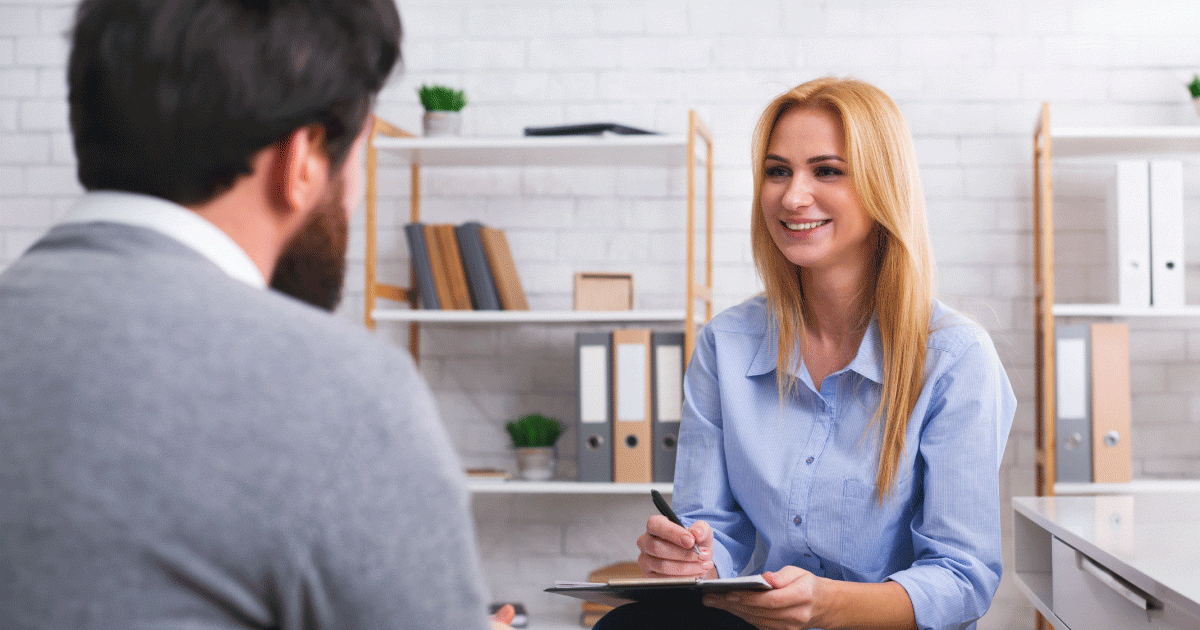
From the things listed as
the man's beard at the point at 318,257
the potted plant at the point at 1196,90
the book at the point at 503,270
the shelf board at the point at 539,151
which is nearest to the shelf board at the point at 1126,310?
the potted plant at the point at 1196,90

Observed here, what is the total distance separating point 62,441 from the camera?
43 cm

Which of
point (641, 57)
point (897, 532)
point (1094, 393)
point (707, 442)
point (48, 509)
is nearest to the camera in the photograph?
point (48, 509)

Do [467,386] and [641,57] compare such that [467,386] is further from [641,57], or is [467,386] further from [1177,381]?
[1177,381]

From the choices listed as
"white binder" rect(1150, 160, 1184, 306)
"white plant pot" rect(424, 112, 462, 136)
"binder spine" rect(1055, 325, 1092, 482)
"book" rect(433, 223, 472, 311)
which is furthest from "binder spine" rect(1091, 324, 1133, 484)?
"white plant pot" rect(424, 112, 462, 136)

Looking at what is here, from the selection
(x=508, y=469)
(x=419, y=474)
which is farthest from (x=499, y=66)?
(x=419, y=474)

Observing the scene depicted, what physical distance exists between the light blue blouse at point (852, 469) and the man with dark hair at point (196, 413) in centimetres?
98

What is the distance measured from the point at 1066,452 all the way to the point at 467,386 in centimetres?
157

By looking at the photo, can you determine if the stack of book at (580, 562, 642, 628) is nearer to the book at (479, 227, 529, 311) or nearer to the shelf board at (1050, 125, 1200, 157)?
the book at (479, 227, 529, 311)

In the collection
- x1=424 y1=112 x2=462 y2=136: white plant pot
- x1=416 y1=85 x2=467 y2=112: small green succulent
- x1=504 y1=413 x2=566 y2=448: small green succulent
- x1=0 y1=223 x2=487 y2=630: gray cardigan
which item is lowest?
x1=504 y1=413 x2=566 y2=448: small green succulent

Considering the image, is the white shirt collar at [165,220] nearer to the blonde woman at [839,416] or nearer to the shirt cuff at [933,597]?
the blonde woman at [839,416]

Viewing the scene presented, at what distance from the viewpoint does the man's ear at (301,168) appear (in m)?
0.56

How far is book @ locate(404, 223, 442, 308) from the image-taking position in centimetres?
234

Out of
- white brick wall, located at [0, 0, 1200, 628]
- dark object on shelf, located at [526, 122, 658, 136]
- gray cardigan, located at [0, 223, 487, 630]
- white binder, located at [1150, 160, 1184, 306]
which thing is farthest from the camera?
white brick wall, located at [0, 0, 1200, 628]

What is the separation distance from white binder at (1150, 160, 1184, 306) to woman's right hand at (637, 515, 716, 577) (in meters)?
1.49
